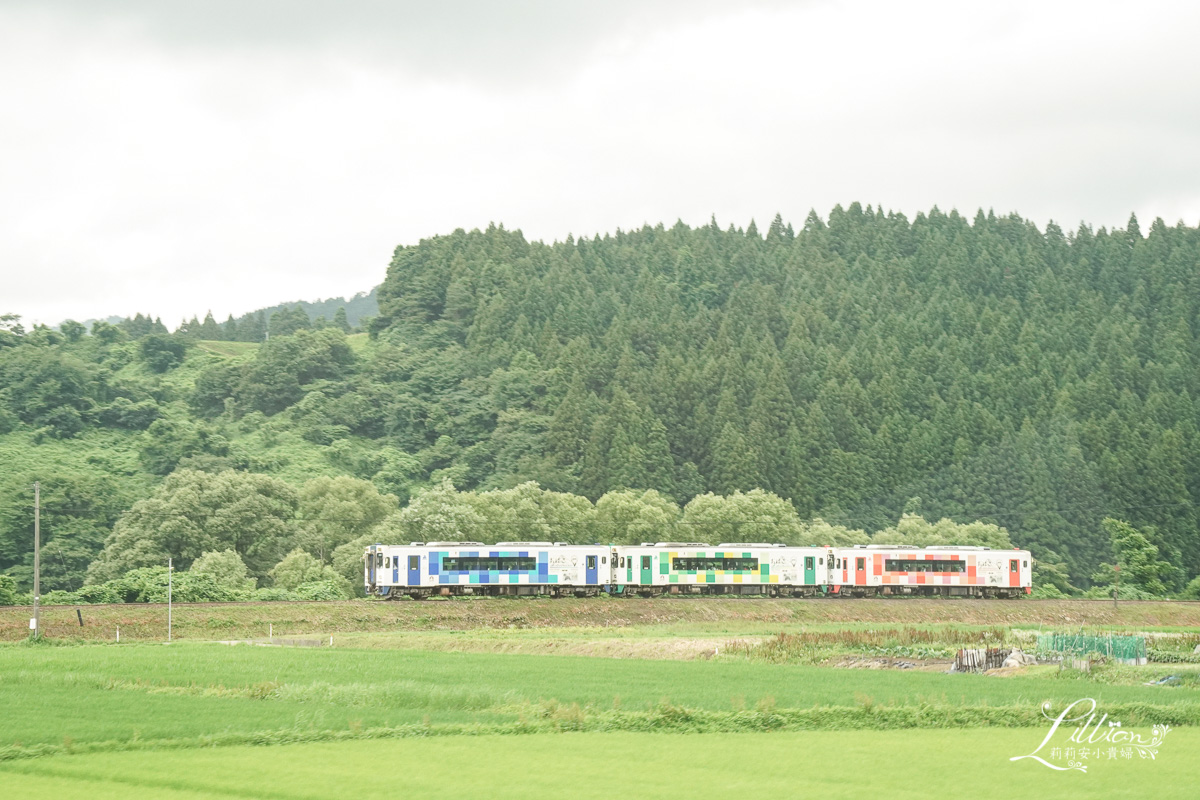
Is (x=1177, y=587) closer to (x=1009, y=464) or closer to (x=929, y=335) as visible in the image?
(x=1009, y=464)

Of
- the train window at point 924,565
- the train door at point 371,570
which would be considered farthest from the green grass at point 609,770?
the train window at point 924,565

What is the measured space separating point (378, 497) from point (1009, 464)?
5073cm

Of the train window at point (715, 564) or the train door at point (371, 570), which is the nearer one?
the train door at point (371, 570)

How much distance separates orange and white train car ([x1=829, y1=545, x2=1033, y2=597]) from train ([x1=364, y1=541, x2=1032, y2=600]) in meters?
0.05

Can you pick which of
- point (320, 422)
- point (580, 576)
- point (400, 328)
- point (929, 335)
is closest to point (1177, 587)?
point (929, 335)

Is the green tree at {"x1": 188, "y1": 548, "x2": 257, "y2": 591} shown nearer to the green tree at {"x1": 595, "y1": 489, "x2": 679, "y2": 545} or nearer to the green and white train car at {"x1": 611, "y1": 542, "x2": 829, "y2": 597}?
the green and white train car at {"x1": 611, "y1": 542, "x2": 829, "y2": 597}

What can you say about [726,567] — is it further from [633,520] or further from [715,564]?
[633,520]

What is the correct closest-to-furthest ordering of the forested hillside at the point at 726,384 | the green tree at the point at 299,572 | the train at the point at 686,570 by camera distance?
the train at the point at 686,570, the green tree at the point at 299,572, the forested hillside at the point at 726,384

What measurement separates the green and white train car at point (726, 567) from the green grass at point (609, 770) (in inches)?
1516

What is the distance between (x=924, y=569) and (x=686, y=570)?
40.3 feet

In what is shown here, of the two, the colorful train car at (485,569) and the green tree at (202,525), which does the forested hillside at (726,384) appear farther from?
the colorful train car at (485,569)

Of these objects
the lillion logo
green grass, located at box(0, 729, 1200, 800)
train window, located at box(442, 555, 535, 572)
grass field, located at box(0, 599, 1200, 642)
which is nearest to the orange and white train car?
grass field, located at box(0, 599, 1200, 642)

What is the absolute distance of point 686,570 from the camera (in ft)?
201

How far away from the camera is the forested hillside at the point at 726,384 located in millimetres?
100500
